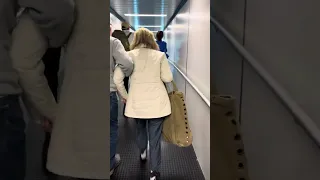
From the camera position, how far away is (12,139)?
2.85 feet

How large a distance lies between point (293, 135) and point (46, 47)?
0.71 m

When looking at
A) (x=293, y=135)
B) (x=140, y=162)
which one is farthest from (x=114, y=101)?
(x=293, y=135)

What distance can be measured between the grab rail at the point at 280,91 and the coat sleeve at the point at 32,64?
51 cm

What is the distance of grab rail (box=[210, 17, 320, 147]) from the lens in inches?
20.4

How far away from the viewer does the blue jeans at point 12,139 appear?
838mm

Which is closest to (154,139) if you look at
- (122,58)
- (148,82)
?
(148,82)

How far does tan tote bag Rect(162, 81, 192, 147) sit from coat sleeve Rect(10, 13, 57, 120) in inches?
55.1

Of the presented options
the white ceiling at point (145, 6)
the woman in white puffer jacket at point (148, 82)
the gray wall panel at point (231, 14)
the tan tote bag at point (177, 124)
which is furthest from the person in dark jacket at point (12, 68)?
the white ceiling at point (145, 6)

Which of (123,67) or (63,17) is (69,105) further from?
(123,67)

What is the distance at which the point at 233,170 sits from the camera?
2.27 feet

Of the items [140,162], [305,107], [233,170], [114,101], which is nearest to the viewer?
[305,107]

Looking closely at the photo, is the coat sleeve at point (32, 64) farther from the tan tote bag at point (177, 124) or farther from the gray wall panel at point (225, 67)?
the tan tote bag at point (177, 124)

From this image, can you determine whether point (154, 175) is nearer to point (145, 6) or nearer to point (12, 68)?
point (12, 68)

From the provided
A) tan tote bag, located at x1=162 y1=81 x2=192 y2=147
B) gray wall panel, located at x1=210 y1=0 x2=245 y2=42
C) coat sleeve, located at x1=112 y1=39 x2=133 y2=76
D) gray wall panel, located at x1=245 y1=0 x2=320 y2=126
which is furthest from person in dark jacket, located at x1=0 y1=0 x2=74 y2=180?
tan tote bag, located at x1=162 y1=81 x2=192 y2=147
